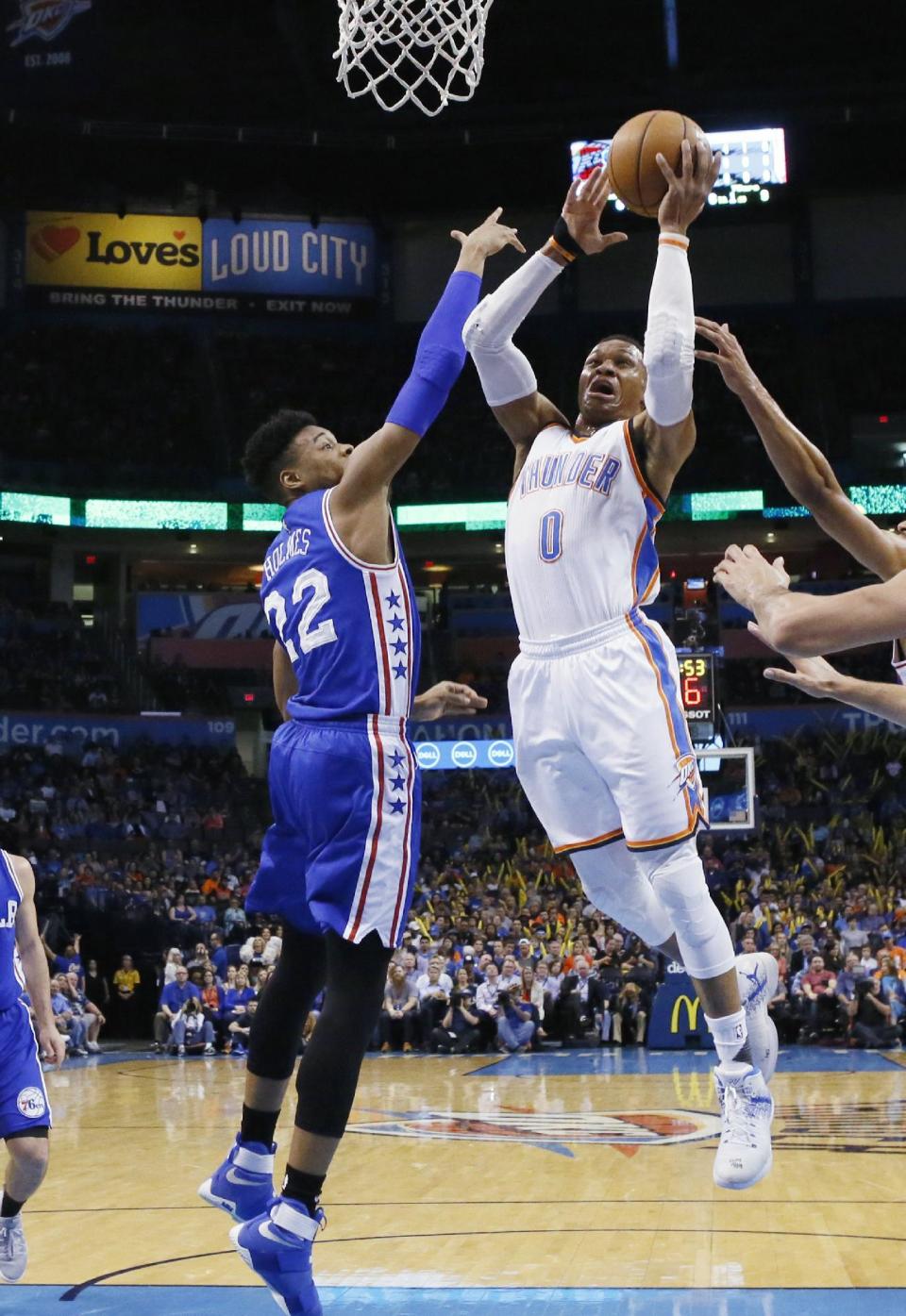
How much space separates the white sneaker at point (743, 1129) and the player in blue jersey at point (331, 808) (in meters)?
1.18

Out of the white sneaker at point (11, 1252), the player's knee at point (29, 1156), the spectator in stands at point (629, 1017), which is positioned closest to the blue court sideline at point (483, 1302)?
the white sneaker at point (11, 1252)

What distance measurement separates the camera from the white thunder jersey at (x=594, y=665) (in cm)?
472

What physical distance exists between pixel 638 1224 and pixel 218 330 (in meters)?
31.0

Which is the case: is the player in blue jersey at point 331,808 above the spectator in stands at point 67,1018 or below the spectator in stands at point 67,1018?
above

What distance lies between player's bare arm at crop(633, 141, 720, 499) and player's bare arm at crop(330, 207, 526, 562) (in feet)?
2.18

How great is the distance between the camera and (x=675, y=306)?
4664mm

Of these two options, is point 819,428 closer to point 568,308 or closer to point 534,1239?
point 568,308

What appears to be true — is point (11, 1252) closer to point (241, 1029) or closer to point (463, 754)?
point (241, 1029)

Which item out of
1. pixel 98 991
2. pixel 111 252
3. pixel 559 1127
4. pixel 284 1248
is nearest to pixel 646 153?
pixel 284 1248

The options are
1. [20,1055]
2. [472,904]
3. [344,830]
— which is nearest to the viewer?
[344,830]

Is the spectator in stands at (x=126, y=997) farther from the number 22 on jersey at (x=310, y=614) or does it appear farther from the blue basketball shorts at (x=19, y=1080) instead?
the number 22 on jersey at (x=310, y=614)

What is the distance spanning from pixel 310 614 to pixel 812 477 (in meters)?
1.68

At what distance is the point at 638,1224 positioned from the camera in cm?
684

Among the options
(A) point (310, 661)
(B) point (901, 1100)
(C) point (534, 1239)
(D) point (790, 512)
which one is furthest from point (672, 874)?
(D) point (790, 512)
